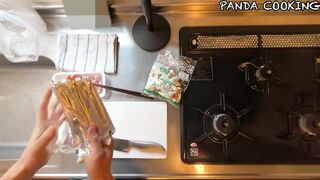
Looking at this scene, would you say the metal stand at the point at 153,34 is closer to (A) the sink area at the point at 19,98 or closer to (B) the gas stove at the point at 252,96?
(B) the gas stove at the point at 252,96

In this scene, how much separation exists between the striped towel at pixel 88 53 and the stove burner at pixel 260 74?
11.9 inches

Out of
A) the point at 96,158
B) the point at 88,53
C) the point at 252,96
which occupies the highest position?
the point at 88,53

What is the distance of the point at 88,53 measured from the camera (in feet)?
2.99

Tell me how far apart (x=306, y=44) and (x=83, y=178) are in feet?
1.92

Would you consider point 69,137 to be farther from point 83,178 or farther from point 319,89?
point 319,89

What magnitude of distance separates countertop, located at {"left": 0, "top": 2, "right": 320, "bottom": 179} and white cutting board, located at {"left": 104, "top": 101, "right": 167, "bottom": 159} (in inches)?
0.5

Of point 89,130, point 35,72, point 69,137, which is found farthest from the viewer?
point 35,72

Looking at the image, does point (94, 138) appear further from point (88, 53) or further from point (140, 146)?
point (88, 53)

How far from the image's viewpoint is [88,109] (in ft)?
2.34

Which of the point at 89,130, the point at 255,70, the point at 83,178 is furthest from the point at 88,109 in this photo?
the point at 255,70

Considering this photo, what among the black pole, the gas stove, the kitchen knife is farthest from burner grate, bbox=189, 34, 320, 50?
the kitchen knife

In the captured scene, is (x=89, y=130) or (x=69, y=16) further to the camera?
(x=69, y=16)

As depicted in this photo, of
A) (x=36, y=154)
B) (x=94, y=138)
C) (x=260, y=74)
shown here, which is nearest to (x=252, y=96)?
(x=260, y=74)

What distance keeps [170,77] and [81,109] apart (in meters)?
0.25
